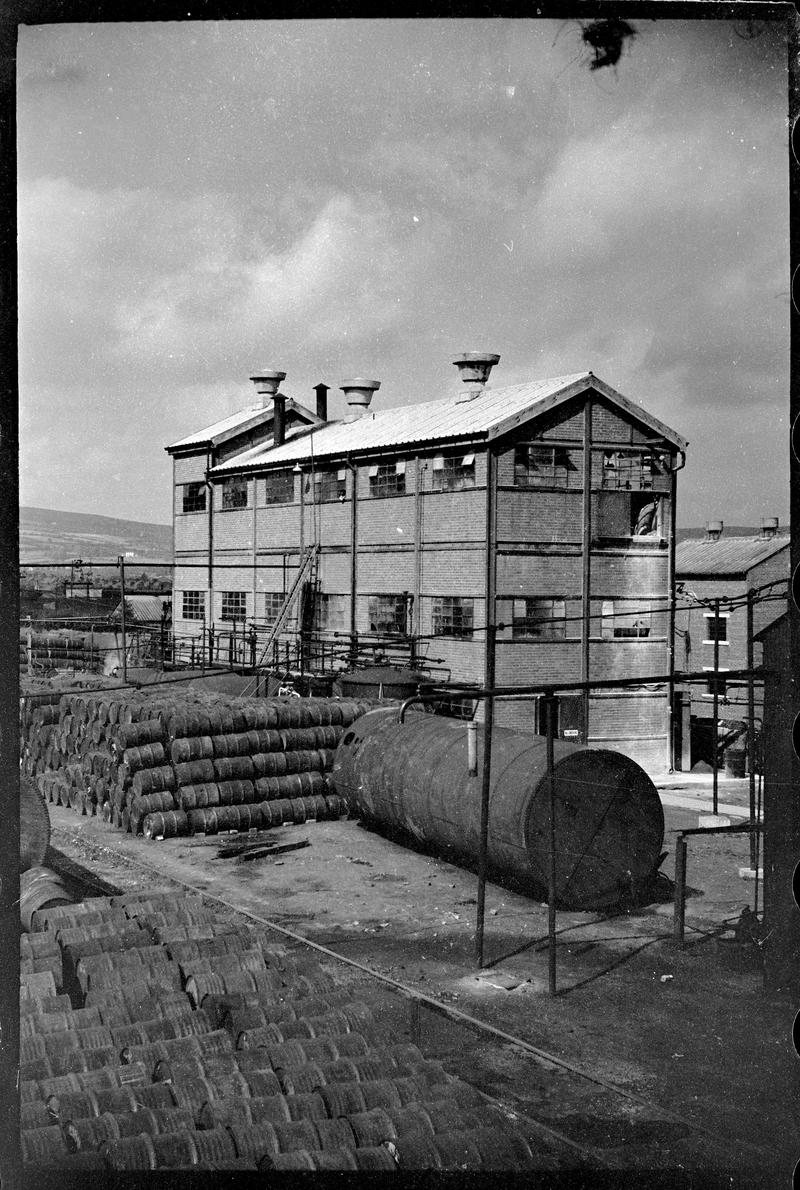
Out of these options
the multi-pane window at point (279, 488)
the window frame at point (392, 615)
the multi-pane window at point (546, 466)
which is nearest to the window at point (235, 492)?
the multi-pane window at point (279, 488)

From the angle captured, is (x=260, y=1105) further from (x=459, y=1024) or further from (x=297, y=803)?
(x=297, y=803)

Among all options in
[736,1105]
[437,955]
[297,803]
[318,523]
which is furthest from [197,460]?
[736,1105]

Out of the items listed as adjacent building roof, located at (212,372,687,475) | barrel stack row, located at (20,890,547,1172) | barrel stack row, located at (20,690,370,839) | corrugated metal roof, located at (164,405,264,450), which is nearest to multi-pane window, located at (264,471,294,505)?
adjacent building roof, located at (212,372,687,475)

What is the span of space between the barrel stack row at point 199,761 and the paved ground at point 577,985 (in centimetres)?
70

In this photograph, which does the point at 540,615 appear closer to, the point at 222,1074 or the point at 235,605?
the point at 235,605

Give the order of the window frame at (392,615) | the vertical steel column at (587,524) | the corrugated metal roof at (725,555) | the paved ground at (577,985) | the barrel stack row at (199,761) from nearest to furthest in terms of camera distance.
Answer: the paved ground at (577,985) → the barrel stack row at (199,761) → the vertical steel column at (587,524) → the window frame at (392,615) → the corrugated metal roof at (725,555)

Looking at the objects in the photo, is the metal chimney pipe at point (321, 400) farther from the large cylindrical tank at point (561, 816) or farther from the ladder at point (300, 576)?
the large cylindrical tank at point (561, 816)

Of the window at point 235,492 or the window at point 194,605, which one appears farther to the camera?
the window at point 194,605

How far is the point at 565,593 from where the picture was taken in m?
29.6

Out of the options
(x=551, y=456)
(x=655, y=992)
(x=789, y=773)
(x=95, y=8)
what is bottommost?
(x=655, y=992)

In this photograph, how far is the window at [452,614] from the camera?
29.2 metres

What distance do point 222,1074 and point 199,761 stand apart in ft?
45.5

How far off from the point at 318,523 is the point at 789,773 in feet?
89.1

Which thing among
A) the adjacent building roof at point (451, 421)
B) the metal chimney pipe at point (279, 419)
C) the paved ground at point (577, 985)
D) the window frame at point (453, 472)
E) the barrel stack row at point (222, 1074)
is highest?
the metal chimney pipe at point (279, 419)
